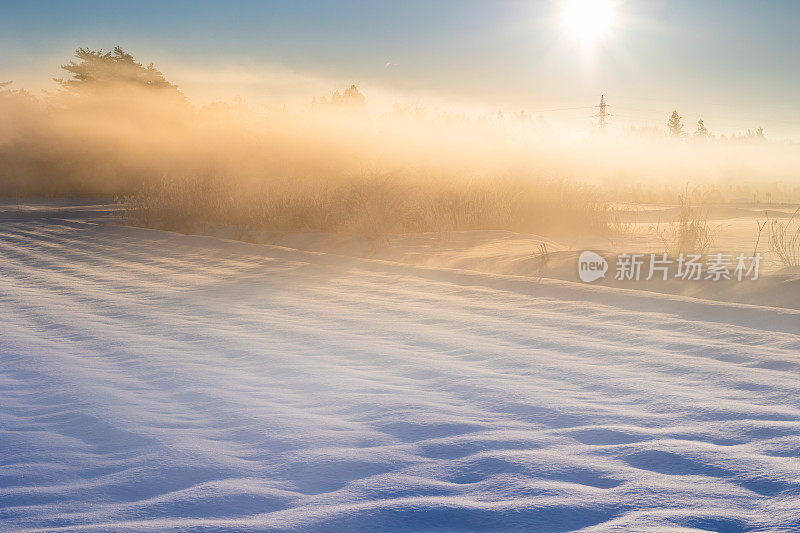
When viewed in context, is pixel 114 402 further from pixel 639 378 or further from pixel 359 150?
pixel 359 150

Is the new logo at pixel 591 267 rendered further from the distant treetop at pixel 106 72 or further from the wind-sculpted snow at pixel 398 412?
the distant treetop at pixel 106 72

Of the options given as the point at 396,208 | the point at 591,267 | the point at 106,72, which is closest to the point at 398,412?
the point at 591,267

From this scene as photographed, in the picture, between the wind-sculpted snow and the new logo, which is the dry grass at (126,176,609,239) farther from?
the wind-sculpted snow

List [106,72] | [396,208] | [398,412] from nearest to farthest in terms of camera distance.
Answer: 1. [398,412]
2. [396,208]
3. [106,72]

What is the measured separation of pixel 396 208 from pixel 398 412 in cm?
809

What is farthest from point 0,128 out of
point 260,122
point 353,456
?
point 353,456

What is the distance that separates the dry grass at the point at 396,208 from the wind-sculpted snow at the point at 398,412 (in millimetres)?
4559

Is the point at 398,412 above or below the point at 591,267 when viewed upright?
below

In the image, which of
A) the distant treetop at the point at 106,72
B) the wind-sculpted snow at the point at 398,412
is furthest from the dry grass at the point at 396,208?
the distant treetop at the point at 106,72

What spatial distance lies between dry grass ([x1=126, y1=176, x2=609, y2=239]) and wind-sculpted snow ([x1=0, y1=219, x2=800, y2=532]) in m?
4.56

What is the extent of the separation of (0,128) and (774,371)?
105ft

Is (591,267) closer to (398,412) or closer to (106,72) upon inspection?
(398,412)

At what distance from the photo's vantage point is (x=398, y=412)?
128 inches

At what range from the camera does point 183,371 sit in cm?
399
